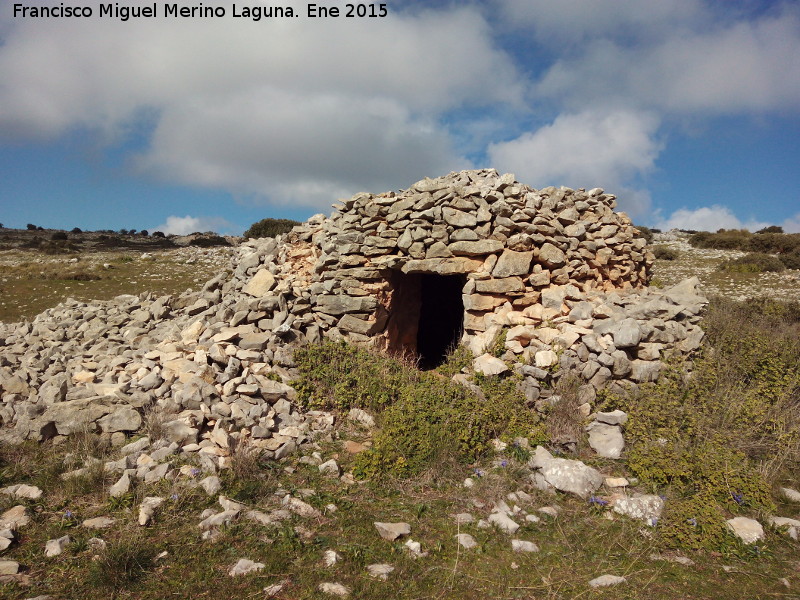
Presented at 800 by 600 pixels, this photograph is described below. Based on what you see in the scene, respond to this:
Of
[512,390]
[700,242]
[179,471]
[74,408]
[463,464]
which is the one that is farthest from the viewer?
[700,242]

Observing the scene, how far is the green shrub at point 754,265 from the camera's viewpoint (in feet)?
62.3

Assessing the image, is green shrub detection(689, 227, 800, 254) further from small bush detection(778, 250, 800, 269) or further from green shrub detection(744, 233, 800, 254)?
small bush detection(778, 250, 800, 269)

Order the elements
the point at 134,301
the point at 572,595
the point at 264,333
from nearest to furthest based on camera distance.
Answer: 1. the point at 572,595
2. the point at 264,333
3. the point at 134,301

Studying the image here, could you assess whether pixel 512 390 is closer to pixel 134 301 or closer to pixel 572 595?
pixel 572 595

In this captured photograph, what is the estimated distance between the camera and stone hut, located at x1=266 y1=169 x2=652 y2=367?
7.97 metres

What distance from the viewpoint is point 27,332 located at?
9664mm

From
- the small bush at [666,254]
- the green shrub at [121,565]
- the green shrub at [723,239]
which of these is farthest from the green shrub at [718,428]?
the green shrub at [723,239]

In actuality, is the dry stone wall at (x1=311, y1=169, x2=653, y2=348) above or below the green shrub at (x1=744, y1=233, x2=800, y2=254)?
below

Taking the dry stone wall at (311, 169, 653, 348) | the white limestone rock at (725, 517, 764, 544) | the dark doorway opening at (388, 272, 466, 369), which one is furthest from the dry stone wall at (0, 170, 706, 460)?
the white limestone rock at (725, 517, 764, 544)

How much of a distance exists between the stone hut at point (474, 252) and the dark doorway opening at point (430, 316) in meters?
0.91

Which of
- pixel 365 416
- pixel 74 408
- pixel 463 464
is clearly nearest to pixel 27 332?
pixel 74 408

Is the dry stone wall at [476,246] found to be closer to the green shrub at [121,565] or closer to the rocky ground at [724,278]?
the rocky ground at [724,278]

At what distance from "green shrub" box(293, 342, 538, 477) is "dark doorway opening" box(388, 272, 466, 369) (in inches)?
98.5

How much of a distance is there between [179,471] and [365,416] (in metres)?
2.58
